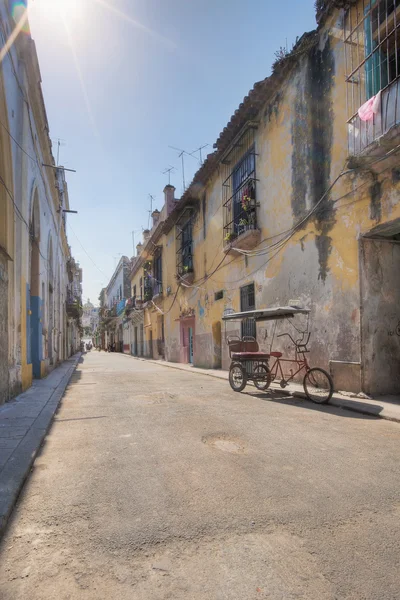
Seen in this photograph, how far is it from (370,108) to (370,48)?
4.82 ft

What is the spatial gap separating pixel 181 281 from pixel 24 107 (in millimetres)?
11238

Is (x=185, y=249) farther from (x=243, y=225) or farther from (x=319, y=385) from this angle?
(x=319, y=385)

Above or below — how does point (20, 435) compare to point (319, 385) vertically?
below

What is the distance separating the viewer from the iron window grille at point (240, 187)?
11.7 m

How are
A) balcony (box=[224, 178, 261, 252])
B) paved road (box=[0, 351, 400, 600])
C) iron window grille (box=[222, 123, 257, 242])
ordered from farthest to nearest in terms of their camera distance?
iron window grille (box=[222, 123, 257, 242])
balcony (box=[224, 178, 261, 252])
paved road (box=[0, 351, 400, 600])

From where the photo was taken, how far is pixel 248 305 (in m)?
12.5

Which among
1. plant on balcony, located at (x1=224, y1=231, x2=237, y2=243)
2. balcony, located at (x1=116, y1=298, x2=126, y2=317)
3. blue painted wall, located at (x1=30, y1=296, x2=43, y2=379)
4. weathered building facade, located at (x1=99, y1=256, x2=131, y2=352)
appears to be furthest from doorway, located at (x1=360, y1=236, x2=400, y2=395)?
balcony, located at (x1=116, y1=298, x2=126, y2=317)

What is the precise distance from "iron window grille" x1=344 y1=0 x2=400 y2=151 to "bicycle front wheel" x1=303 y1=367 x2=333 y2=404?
4330 millimetres

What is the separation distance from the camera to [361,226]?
740 cm

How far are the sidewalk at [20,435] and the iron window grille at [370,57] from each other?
7.26 m

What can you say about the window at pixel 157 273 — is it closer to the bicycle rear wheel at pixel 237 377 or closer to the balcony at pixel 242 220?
the balcony at pixel 242 220

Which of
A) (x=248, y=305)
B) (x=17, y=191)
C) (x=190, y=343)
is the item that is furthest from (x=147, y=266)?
(x=17, y=191)

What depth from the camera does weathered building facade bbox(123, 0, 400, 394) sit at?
7.06 m

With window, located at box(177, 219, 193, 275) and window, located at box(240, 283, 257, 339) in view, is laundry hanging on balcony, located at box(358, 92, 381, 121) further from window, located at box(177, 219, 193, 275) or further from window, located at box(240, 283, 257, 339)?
window, located at box(177, 219, 193, 275)
